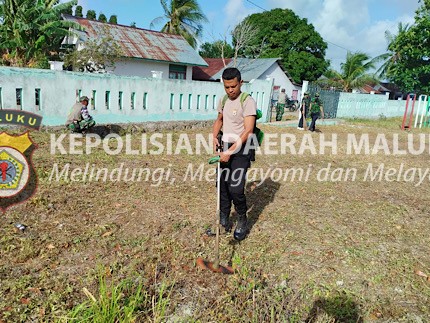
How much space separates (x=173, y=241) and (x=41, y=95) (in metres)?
4.89

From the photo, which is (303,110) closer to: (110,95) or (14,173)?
(110,95)

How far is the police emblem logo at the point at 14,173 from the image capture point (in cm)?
420

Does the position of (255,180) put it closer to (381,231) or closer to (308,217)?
(308,217)

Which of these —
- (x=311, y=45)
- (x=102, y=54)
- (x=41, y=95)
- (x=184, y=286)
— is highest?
(x=311, y=45)

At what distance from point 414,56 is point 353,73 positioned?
194 inches

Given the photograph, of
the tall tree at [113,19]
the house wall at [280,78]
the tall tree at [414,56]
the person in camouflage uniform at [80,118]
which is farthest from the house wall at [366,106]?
the tall tree at [113,19]

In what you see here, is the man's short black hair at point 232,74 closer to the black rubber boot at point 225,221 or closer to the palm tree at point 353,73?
the black rubber boot at point 225,221

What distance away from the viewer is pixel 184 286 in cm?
289

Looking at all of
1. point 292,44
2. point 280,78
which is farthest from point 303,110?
point 292,44

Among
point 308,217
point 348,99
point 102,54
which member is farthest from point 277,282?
point 348,99

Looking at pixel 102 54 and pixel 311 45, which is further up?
pixel 311 45

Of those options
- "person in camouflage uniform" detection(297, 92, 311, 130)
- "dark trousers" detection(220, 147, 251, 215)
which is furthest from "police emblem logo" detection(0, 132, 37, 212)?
"person in camouflage uniform" detection(297, 92, 311, 130)

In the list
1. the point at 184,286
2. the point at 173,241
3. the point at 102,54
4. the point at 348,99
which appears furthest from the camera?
the point at 348,99

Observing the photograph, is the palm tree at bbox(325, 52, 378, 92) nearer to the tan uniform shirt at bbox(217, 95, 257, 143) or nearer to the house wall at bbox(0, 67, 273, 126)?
the house wall at bbox(0, 67, 273, 126)
